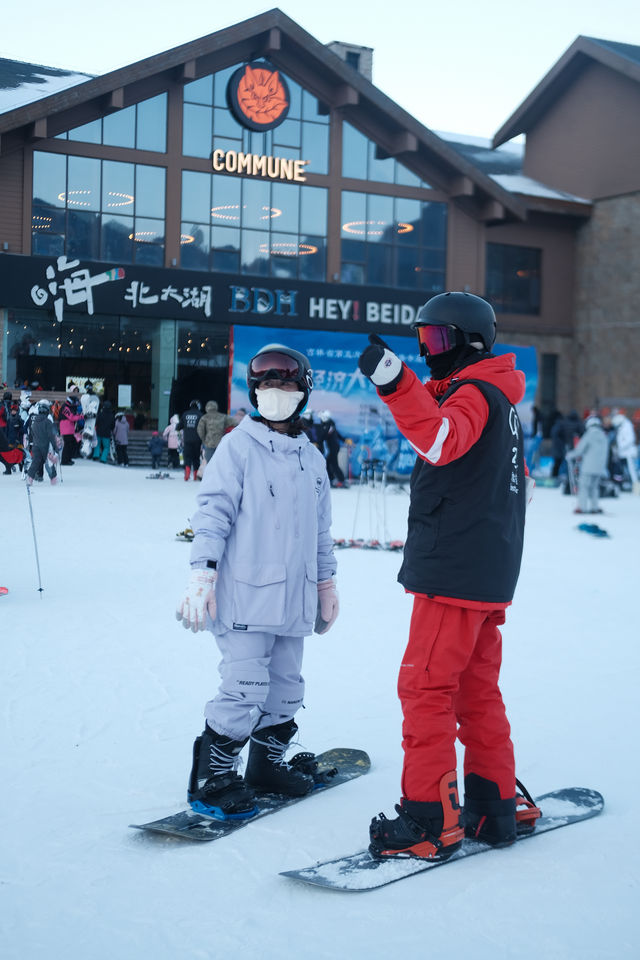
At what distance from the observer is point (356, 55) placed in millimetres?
30984

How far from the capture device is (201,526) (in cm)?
306

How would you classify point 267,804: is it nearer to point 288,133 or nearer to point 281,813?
point 281,813

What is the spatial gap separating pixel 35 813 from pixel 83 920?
762 millimetres

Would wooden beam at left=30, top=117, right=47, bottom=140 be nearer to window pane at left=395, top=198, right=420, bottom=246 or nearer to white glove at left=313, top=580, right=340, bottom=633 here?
window pane at left=395, top=198, right=420, bottom=246

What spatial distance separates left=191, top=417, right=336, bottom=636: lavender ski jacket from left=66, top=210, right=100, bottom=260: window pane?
71.0ft

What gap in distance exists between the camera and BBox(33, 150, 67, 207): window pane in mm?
22953

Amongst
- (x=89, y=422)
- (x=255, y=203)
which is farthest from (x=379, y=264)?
(x=89, y=422)

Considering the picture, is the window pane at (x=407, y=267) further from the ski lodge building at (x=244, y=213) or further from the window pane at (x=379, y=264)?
the window pane at (x=379, y=264)

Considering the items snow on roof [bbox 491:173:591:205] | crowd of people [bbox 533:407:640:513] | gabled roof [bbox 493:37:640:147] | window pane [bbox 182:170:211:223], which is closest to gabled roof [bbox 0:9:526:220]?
snow on roof [bbox 491:173:591:205]

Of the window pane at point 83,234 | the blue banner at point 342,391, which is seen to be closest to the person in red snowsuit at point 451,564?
the blue banner at point 342,391

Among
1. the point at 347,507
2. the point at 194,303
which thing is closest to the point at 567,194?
the point at 194,303

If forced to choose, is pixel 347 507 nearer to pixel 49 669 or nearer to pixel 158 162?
pixel 49 669

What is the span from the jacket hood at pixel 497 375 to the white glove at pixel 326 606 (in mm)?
810

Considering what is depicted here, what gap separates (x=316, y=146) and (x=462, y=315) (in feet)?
79.8
